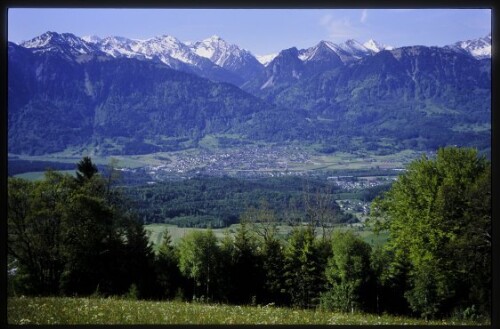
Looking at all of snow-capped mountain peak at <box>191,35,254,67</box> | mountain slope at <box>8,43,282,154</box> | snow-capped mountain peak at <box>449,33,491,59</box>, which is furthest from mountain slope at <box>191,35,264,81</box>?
snow-capped mountain peak at <box>449,33,491,59</box>

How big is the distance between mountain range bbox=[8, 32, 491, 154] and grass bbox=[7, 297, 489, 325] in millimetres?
2476

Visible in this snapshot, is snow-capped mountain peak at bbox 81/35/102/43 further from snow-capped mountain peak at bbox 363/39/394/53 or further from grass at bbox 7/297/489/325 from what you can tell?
snow-capped mountain peak at bbox 363/39/394/53

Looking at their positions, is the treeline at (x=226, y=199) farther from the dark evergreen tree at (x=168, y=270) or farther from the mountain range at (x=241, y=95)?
the mountain range at (x=241, y=95)

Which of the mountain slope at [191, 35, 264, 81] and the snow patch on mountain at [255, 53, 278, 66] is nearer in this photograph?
the mountain slope at [191, 35, 264, 81]

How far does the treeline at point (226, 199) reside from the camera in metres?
8.88

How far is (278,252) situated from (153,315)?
3828 mm

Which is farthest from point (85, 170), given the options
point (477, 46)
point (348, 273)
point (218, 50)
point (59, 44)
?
point (477, 46)

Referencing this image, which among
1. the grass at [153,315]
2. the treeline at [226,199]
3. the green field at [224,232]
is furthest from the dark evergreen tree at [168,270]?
the grass at [153,315]

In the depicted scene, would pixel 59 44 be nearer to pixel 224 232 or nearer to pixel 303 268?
pixel 224 232

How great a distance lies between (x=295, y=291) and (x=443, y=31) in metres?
3.94

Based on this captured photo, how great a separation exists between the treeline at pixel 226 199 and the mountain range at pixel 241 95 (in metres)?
0.65

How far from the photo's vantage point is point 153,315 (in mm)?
5160

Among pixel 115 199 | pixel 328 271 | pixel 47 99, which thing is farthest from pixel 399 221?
pixel 47 99

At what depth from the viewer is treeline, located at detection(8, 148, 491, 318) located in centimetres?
714
